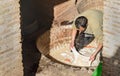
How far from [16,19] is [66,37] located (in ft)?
8.79

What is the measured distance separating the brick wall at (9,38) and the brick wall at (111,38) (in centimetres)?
159

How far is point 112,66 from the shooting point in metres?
6.61

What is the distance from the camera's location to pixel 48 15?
33.2 ft

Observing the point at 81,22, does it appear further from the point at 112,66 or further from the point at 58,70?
the point at 112,66

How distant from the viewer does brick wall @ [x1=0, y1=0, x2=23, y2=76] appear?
6.27m

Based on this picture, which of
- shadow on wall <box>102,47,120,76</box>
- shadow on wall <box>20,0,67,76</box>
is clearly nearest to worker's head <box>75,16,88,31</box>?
shadow on wall <box>102,47,120,76</box>

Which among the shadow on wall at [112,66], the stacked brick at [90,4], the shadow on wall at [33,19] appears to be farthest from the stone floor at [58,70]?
the stacked brick at [90,4]

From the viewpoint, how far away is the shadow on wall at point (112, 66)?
6.46 metres

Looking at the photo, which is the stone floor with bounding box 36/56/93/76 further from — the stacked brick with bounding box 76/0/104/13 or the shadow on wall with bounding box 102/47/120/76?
the stacked brick with bounding box 76/0/104/13

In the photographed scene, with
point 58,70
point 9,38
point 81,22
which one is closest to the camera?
point 9,38

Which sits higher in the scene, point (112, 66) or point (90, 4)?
point (112, 66)

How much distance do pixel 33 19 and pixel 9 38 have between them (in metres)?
3.56

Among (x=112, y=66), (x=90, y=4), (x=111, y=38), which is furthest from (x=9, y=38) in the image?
(x=90, y=4)

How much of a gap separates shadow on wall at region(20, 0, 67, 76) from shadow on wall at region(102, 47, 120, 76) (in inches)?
106
